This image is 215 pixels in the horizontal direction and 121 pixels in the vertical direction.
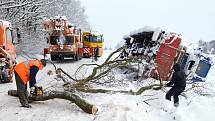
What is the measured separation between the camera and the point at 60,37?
79.1ft

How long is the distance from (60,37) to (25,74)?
15.5m

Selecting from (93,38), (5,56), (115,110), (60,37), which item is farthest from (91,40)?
(115,110)

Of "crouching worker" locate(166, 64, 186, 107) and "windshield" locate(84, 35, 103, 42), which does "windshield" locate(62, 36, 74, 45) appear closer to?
"windshield" locate(84, 35, 103, 42)

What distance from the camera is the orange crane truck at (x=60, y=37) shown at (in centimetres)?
2377

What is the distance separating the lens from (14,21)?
24078 millimetres

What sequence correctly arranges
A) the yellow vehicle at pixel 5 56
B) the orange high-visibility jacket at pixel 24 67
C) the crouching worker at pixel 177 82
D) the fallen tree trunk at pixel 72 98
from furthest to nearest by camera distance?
1. the yellow vehicle at pixel 5 56
2. the crouching worker at pixel 177 82
3. the orange high-visibility jacket at pixel 24 67
4. the fallen tree trunk at pixel 72 98

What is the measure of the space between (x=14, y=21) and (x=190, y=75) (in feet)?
46.7

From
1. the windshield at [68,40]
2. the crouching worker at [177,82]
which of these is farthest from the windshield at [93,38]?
the crouching worker at [177,82]

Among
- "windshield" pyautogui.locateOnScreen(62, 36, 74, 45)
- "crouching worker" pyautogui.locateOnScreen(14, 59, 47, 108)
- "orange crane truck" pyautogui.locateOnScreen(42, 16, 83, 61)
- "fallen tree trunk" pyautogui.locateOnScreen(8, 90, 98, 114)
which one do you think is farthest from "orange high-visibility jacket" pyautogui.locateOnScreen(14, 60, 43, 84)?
"windshield" pyautogui.locateOnScreen(62, 36, 74, 45)

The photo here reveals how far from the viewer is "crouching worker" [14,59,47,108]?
28.4 feet

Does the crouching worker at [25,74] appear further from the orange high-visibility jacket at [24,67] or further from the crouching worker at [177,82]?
the crouching worker at [177,82]

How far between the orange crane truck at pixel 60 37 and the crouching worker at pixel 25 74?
1514cm

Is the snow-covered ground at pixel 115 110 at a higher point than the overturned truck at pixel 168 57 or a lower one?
lower

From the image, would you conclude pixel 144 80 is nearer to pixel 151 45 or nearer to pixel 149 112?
pixel 151 45
